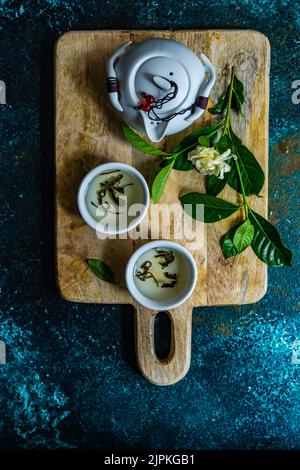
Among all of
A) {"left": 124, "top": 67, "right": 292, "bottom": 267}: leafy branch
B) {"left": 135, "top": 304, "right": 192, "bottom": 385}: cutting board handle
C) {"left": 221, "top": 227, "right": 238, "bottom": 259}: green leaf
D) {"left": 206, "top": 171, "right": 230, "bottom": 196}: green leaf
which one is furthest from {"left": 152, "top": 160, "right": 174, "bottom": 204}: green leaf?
{"left": 135, "top": 304, "right": 192, "bottom": 385}: cutting board handle

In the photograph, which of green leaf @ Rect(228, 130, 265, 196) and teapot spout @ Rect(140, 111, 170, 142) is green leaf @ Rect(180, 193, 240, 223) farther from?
teapot spout @ Rect(140, 111, 170, 142)

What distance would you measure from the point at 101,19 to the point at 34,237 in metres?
0.64

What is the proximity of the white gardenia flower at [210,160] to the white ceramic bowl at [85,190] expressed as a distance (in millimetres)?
147

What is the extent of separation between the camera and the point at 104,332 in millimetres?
1565

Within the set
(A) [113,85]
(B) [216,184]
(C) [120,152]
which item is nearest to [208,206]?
(B) [216,184]

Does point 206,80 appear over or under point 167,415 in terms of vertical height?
over

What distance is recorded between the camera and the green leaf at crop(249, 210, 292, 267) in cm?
144

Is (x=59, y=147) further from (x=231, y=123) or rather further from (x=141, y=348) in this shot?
(x=141, y=348)

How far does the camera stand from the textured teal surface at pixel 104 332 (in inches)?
59.1

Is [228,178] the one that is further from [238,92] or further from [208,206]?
[238,92]

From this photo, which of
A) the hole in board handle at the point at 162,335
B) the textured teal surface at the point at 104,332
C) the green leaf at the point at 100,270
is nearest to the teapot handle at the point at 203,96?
the textured teal surface at the point at 104,332

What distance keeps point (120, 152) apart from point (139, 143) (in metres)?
0.08
